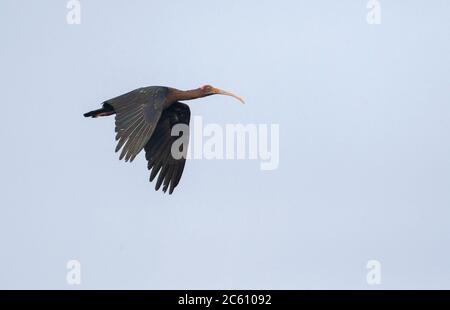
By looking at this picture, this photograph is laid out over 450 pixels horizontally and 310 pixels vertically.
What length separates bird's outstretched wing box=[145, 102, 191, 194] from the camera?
25875mm

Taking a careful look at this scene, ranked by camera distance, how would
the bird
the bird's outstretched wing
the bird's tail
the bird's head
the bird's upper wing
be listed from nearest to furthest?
the bird's upper wing < the bird < the bird's tail < the bird's outstretched wing < the bird's head

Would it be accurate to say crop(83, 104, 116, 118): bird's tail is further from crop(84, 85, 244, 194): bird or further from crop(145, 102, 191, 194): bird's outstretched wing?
crop(145, 102, 191, 194): bird's outstretched wing

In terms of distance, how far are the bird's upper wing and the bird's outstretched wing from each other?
5.37 feet

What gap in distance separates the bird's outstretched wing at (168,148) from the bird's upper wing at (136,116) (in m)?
1.64

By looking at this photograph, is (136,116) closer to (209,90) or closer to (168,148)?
(168,148)

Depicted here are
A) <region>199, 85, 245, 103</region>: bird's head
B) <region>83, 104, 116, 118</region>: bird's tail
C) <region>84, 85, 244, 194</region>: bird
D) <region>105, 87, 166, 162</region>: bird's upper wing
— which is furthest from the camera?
<region>199, 85, 245, 103</region>: bird's head

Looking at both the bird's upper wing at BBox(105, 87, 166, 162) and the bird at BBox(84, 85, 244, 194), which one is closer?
the bird's upper wing at BBox(105, 87, 166, 162)

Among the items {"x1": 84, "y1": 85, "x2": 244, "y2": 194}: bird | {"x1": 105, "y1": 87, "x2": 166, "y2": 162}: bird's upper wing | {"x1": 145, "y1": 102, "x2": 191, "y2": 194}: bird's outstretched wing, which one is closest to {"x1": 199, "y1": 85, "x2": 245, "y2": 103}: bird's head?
{"x1": 84, "y1": 85, "x2": 244, "y2": 194}: bird

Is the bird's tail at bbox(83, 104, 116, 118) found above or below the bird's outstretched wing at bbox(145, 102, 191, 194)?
above

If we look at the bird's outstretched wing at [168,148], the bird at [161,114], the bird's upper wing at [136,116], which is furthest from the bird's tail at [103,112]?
the bird's outstretched wing at [168,148]

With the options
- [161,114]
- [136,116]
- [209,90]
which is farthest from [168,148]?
[136,116]
